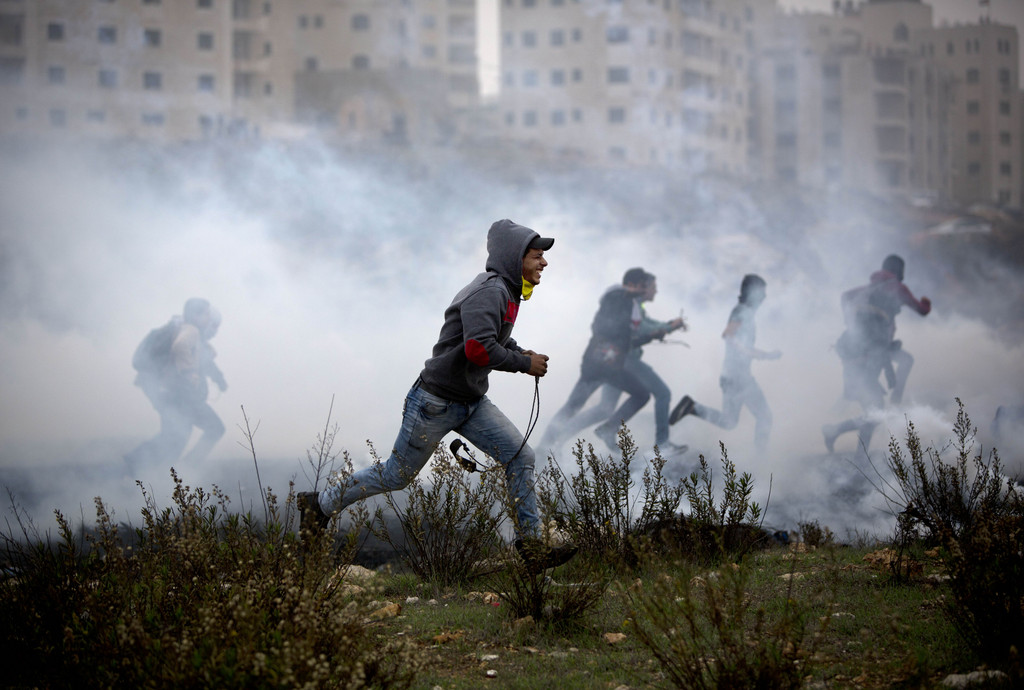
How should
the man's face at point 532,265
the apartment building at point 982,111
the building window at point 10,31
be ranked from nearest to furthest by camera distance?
the man's face at point 532,265 → the building window at point 10,31 → the apartment building at point 982,111

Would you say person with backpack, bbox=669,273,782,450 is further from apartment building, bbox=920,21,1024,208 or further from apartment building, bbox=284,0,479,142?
apartment building, bbox=920,21,1024,208

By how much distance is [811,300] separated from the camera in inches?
592

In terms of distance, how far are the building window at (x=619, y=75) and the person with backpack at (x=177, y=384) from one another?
90.4 ft

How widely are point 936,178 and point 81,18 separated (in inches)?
1353

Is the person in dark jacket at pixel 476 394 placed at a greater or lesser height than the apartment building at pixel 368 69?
lesser

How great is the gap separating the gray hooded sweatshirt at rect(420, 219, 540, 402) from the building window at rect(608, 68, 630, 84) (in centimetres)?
3031

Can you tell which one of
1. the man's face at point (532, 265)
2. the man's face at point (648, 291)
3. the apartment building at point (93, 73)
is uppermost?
the apartment building at point (93, 73)

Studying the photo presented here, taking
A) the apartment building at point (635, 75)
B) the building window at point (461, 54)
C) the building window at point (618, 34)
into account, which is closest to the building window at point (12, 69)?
the apartment building at point (635, 75)

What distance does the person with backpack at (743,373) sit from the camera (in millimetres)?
8453

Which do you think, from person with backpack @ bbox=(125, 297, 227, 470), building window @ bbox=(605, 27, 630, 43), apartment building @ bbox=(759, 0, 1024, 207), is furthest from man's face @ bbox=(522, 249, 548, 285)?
apartment building @ bbox=(759, 0, 1024, 207)

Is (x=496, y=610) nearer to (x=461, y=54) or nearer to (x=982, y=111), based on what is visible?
(x=982, y=111)

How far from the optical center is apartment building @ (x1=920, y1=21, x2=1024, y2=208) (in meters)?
30.5

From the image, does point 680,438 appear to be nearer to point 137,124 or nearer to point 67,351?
point 67,351

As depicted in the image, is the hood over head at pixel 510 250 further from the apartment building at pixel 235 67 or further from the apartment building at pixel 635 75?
the apartment building at pixel 635 75
